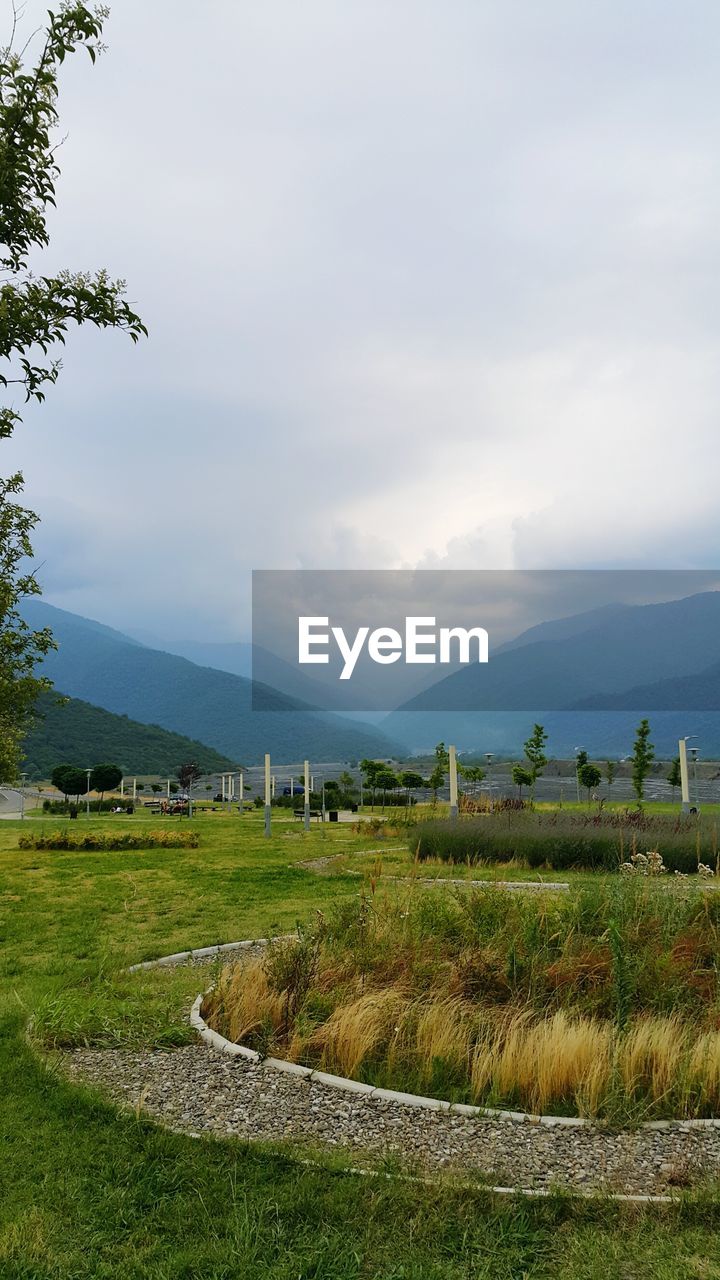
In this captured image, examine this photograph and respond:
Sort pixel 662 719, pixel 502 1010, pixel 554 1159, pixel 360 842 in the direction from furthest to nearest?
pixel 662 719
pixel 360 842
pixel 502 1010
pixel 554 1159

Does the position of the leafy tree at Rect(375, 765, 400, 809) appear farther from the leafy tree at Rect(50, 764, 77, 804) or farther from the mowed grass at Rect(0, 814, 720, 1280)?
the mowed grass at Rect(0, 814, 720, 1280)

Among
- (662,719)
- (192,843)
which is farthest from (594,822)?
(662,719)

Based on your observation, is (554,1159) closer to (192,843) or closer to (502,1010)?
(502,1010)

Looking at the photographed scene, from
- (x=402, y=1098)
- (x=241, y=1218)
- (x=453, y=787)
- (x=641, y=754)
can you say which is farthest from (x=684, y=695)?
(x=241, y=1218)

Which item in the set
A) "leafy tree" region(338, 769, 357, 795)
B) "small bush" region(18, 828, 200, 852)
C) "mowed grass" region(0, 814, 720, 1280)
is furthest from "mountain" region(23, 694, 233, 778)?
"mowed grass" region(0, 814, 720, 1280)

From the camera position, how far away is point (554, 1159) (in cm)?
338

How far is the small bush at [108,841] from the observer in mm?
17469

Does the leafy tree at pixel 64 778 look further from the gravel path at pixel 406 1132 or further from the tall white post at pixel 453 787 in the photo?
the gravel path at pixel 406 1132

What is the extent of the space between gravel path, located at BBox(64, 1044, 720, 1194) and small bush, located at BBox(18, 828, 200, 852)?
1394 centimetres

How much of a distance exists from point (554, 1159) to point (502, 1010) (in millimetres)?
1356

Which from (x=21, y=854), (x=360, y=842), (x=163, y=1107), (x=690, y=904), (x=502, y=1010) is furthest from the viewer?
(x=360, y=842)

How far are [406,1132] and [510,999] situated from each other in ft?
4.79

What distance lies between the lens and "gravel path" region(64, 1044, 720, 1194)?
3291mm

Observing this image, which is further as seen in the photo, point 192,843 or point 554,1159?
point 192,843
